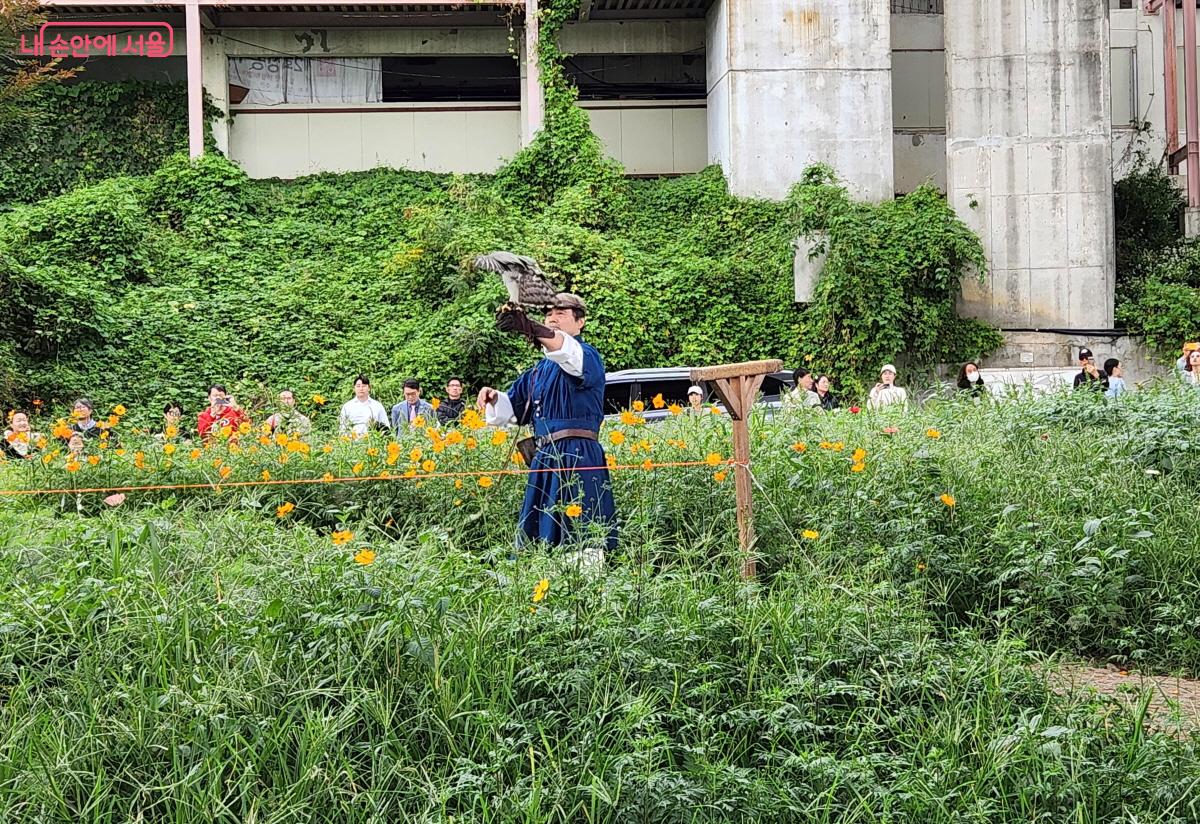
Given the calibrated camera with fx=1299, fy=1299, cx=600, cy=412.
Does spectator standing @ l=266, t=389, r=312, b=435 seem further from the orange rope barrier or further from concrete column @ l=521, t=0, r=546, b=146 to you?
concrete column @ l=521, t=0, r=546, b=146

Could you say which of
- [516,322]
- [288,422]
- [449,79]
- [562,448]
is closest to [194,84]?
[449,79]

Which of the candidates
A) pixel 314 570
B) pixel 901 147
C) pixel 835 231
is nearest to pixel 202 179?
pixel 835 231

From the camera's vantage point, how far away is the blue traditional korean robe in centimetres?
655

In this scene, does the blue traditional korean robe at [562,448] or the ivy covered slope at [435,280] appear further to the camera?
the ivy covered slope at [435,280]

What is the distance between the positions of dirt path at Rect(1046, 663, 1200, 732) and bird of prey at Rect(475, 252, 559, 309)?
2.80 metres

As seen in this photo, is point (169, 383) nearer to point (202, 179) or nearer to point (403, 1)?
point (202, 179)

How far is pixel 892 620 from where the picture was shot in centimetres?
533

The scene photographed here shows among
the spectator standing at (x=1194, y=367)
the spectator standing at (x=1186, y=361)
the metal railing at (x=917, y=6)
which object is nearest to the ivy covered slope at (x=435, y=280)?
the metal railing at (x=917, y=6)

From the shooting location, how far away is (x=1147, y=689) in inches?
213

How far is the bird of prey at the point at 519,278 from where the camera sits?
6078 mm

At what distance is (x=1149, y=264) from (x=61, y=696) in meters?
19.8

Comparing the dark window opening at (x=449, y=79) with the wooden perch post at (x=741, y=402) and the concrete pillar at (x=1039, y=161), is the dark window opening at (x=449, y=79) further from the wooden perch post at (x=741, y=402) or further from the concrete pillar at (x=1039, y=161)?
the wooden perch post at (x=741, y=402)

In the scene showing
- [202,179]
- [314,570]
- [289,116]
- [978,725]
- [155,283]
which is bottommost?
[978,725]

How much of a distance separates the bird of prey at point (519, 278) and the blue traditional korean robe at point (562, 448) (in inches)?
21.9
